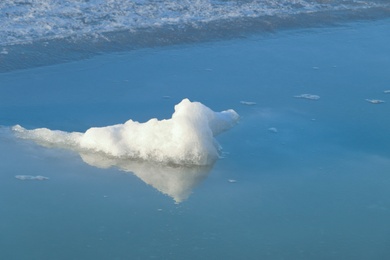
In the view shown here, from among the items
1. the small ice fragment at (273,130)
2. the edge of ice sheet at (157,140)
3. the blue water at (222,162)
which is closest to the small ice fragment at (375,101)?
the blue water at (222,162)

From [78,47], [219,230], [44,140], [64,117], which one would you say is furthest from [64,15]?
[219,230]

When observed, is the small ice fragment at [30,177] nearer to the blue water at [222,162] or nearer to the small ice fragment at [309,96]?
the blue water at [222,162]

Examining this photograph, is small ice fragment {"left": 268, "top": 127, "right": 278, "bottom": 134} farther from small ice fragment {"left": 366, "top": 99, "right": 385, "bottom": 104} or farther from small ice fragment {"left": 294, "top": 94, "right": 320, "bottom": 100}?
small ice fragment {"left": 366, "top": 99, "right": 385, "bottom": 104}

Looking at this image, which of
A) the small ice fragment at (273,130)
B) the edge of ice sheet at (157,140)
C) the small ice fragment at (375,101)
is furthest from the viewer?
the small ice fragment at (375,101)

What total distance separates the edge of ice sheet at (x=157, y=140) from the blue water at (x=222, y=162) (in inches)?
4.8

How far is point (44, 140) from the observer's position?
16.2ft

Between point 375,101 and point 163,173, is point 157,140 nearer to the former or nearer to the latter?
point 163,173

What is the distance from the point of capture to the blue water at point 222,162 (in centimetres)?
387

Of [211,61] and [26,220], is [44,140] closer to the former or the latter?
[26,220]

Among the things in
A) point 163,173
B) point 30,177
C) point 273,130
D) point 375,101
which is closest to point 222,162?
point 163,173

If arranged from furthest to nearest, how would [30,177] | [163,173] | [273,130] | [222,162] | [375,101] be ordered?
[375,101] → [273,130] → [222,162] → [163,173] → [30,177]

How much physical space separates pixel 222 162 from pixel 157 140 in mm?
415

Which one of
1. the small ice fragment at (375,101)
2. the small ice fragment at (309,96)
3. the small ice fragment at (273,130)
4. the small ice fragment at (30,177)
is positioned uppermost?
the small ice fragment at (375,101)

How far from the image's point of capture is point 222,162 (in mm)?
4734
